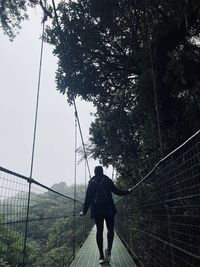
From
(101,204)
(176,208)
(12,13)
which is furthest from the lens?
(12,13)

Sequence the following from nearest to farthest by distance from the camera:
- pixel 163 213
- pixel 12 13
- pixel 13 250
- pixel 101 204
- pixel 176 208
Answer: pixel 176 208 < pixel 13 250 < pixel 163 213 < pixel 101 204 < pixel 12 13

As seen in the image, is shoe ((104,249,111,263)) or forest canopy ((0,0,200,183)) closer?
shoe ((104,249,111,263))

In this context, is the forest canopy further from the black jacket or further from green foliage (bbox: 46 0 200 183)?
the black jacket

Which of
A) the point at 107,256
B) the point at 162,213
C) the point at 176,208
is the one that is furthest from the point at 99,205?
the point at 176,208

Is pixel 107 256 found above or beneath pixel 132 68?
beneath

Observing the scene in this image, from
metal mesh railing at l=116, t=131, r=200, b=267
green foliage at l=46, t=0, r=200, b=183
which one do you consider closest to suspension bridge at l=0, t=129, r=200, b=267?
metal mesh railing at l=116, t=131, r=200, b=267

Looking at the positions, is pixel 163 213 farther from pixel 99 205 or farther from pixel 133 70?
pixel 133 70

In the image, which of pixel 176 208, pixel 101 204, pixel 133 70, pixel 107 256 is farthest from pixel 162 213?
pixel 133 70

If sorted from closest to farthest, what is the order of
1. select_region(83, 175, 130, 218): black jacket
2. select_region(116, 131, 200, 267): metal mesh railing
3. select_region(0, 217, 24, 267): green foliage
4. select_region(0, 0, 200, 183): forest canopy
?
1. select_region(116, 131, 200, 267): metal mesh railing
2. select_region(0, 217, 24, 267): green foliage
3. select_region(83, 175, 130, 218): black jacket
4. select_region(0, 0, 200, 183): forest canopy

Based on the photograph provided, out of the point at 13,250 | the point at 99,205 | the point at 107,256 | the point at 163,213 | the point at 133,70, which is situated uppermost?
the point at 133,70

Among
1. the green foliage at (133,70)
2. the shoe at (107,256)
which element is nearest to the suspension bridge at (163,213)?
the shoe at (107,256)

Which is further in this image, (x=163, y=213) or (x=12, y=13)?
(x=12, y=13)

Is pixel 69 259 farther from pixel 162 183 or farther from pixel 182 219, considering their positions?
pixel 182 219

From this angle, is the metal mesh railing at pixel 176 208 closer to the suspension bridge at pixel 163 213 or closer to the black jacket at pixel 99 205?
the suspension bridge at pixel 163 213
